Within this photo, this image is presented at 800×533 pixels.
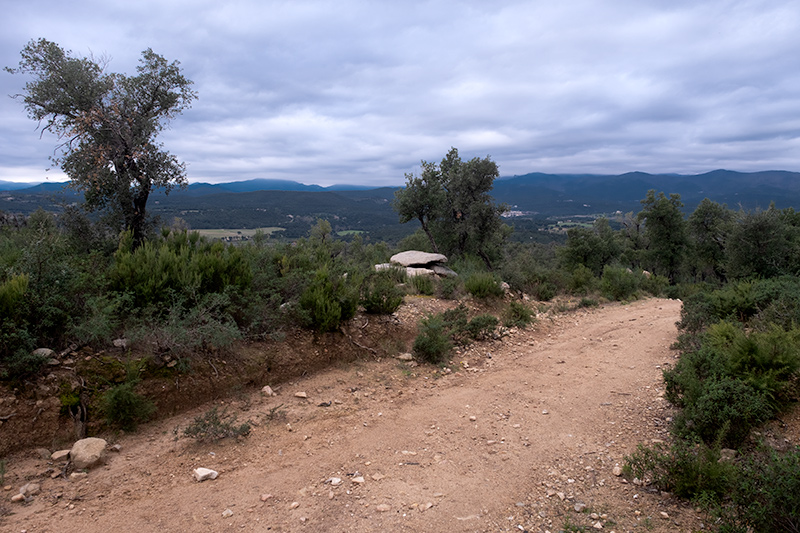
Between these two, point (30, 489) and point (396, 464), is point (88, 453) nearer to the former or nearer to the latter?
point (30, 489)

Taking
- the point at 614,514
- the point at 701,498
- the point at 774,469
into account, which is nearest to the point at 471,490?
the point at 614,514

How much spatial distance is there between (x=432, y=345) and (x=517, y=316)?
3.24 metres

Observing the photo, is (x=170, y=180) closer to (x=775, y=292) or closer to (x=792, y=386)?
(x=792, y=386)

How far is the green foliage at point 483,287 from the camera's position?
10383mm

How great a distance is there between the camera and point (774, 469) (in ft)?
9.01

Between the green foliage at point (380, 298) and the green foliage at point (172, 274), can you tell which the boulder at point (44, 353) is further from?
the green foliage at point (380, 298)

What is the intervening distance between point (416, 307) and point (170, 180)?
5.86 m

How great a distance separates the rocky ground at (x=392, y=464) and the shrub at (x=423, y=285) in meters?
4.39

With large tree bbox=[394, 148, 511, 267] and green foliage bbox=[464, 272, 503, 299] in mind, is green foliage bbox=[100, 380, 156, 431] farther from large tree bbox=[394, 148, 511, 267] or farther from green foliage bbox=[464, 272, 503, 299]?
large tree bbox=[394, 148, 511, 267]

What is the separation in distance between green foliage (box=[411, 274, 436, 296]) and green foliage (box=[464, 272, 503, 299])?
2.98 ft

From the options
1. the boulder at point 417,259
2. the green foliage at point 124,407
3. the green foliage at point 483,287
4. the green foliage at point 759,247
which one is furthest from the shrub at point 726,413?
the green foliage at point 759,247

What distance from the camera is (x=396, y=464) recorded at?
4.00m

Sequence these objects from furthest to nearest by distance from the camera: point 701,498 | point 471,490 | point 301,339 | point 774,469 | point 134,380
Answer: point 301,339
point 134,380
point 471,490
point 701,498
point 774,469

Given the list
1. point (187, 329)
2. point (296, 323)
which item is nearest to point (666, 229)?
point (296, 323)
